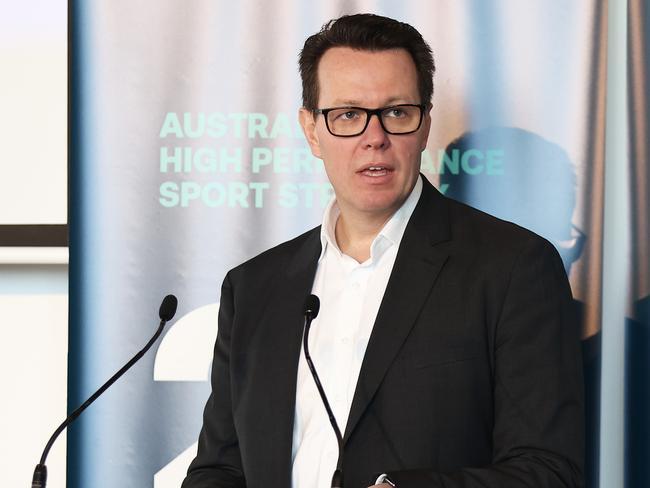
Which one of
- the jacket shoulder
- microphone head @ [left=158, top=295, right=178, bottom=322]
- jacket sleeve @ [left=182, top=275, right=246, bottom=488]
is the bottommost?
jacket sleeve @ [left=182, top=275, right=246, bottom=488]

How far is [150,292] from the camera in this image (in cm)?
271

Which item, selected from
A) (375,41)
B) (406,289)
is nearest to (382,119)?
(375,41)

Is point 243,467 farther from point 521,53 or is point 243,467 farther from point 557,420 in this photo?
point 521,53

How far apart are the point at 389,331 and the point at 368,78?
54 centimetres

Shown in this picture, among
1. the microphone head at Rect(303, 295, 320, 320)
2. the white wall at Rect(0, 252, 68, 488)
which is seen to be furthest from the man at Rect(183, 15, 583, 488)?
the white wall at Rect(0, 252, 68, 488)

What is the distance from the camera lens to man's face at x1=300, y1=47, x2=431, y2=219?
6.82 ft

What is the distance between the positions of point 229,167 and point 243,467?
875 mm

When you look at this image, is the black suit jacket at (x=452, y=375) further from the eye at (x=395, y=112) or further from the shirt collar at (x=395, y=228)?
the eye at (x=395, y=112)

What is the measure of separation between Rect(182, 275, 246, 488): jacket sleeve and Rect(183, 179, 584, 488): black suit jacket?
1cm

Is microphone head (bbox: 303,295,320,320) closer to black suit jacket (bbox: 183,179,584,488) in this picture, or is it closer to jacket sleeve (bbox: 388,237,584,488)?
black suit jacket (bbox: 183,179,584,488)

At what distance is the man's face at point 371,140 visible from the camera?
81.8 inches

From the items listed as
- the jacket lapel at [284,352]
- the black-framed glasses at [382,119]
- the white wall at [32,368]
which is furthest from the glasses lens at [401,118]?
the white wall at [32,368]

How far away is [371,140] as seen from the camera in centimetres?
206

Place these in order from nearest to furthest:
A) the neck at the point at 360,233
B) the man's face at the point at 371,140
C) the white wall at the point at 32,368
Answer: the man's face at the point at 371,140, the neck at the point at 360,233, the white wall at the point at 32,368
